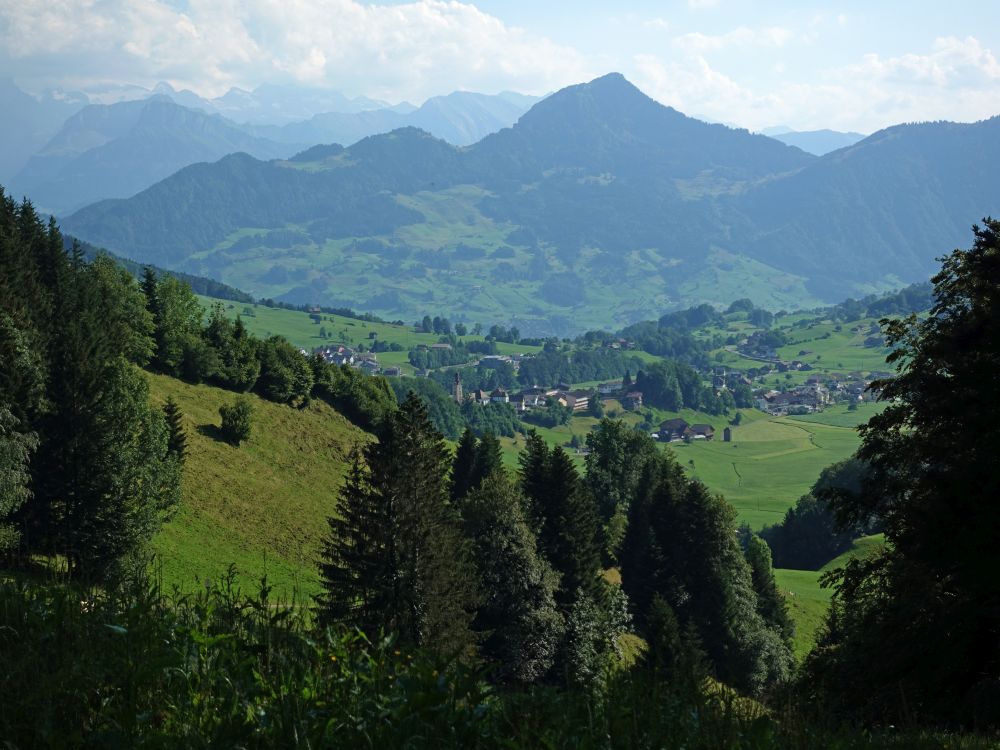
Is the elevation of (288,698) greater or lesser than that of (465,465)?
greater

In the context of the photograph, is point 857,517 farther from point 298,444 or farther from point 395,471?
point 298,444

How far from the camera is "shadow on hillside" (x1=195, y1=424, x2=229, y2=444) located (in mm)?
68125

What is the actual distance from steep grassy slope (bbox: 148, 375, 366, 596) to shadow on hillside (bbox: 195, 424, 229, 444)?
0.43 feet

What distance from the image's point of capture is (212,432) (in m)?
69.1

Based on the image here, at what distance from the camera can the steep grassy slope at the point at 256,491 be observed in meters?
49.2

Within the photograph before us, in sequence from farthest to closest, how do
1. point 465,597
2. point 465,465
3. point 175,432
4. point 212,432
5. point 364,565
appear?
point 465,465 → point 212,432 → point 175,432 → point 465,597 → point 364,565

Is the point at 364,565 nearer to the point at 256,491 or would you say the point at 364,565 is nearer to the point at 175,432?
the point at 256,491

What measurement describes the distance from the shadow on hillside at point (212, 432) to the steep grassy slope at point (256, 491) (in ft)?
0.43

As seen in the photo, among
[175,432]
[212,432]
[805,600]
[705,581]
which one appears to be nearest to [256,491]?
[175,432]


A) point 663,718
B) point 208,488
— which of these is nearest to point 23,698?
point 663,718

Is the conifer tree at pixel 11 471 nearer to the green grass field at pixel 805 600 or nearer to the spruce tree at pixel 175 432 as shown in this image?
the spruce tree at pixel 175 432

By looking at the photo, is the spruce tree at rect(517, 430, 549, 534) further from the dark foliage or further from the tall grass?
the tall grass

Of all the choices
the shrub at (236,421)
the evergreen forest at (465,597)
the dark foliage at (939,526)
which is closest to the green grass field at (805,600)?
the evergreen forest at (465,597)

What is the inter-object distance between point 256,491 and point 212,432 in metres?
9.12
